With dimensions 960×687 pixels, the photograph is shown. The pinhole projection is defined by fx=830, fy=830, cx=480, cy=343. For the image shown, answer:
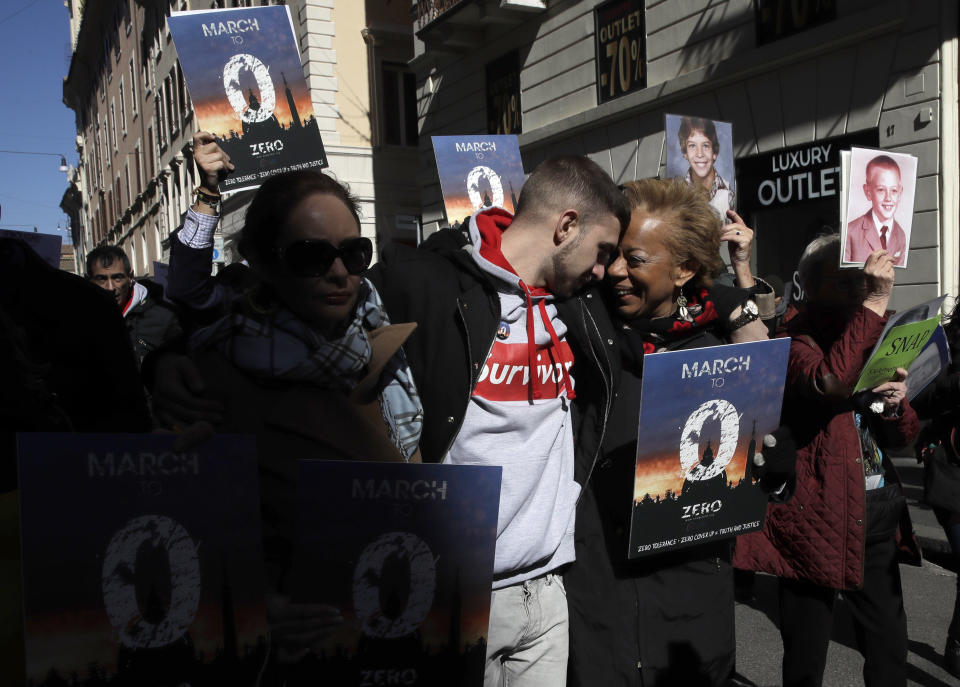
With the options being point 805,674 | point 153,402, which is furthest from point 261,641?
point 805,674

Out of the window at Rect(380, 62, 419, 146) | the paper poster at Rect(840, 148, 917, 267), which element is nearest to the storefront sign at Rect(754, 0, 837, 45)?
the paper poster at Rect(840, 148, 917, 267)

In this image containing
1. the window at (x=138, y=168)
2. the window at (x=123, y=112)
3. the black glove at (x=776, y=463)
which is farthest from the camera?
the window at (x=123, y=112)

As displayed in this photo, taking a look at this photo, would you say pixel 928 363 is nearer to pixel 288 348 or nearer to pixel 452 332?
pixel 452 332

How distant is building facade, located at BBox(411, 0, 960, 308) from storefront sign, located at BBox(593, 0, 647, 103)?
2 centimetres

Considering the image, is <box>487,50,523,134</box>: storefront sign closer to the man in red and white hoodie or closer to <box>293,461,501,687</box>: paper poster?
the man in red and white hoodie

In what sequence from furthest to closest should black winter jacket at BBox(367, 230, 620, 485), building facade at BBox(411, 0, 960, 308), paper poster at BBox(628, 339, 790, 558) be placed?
building facade at BBox(411, 0, 960, 308), paper poster at BBox(628, 339, 790, 558), black winter jacket at BBox(367, 230, 620, 485)

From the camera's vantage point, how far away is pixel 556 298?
2.35m

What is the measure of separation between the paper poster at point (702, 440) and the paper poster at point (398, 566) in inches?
28.9

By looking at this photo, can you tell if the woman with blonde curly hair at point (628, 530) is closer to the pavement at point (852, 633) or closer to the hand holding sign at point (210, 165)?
the hand holding sign at point (210, 165)

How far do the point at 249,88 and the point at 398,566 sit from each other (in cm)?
330

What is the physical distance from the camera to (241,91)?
4.14 meters

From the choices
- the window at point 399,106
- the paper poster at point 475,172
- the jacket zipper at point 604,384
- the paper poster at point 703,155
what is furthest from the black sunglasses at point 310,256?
the window at point 399,106

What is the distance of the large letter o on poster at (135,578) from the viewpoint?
1343 mm

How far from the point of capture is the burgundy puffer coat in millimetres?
2916
